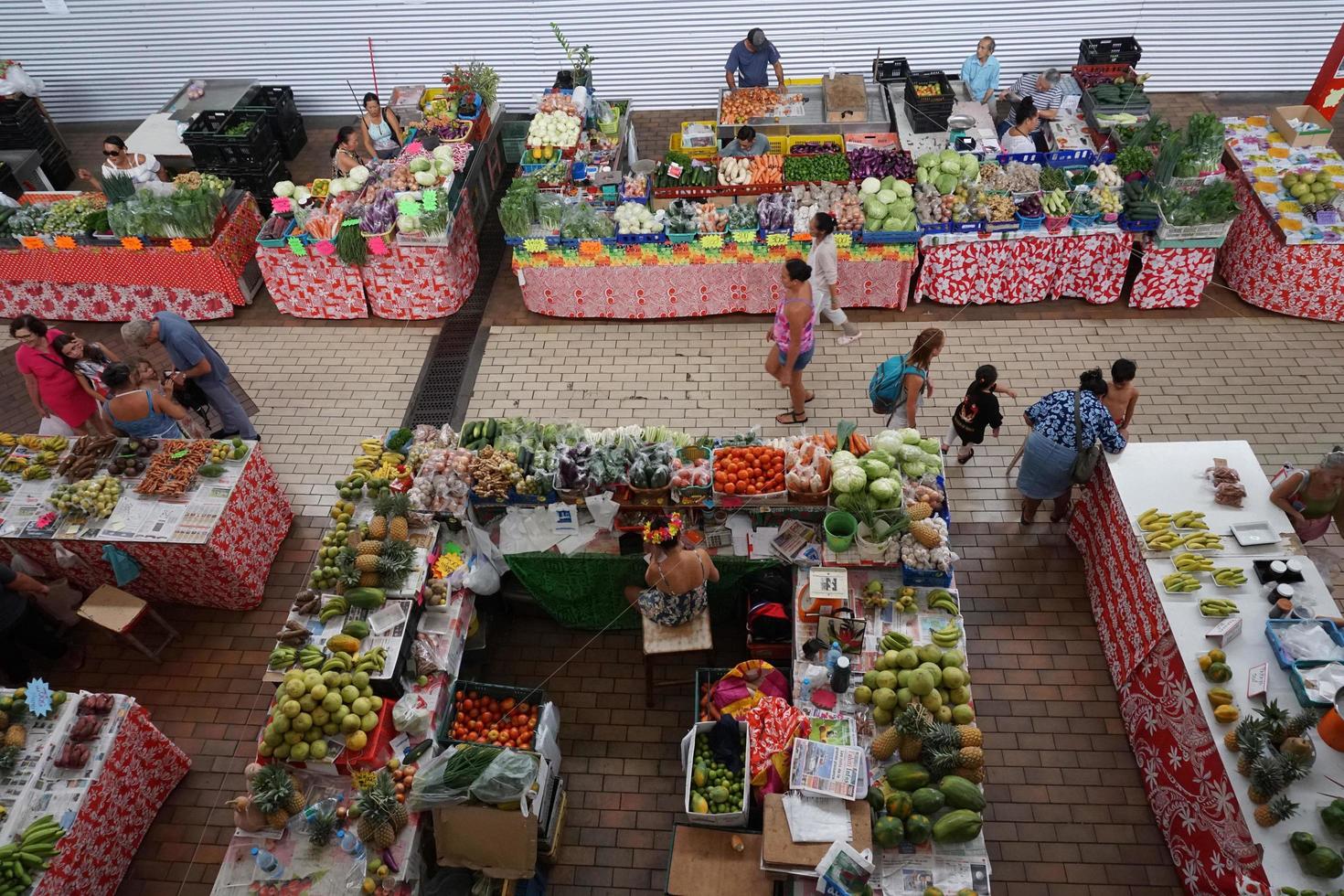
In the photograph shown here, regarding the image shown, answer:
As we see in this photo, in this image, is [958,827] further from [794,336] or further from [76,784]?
[76,784]

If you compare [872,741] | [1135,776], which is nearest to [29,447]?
[872,741]

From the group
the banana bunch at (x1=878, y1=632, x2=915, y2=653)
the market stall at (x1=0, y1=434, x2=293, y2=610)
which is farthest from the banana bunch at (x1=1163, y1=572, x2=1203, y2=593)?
the market stall at (x1=0, y1=434, x2=293, y2=610)

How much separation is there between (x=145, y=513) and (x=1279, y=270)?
12.1m

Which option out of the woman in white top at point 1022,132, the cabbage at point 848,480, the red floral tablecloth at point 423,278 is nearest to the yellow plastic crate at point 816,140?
the woman in white top at point 1022,132

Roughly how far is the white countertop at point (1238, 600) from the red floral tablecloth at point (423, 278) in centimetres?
770

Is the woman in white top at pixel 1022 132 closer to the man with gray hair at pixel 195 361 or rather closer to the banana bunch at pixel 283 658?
the man with gray hair at pixel 195 361

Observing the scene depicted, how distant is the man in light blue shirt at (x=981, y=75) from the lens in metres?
12.5

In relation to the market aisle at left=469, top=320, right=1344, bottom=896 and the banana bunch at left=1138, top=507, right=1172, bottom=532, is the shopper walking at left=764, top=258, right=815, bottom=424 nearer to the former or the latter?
the market aisle at left=469, top=320, right=1344, bottom=896

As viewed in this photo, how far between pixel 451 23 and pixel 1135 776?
13.7 metres

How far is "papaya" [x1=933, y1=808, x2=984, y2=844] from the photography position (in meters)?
5.68

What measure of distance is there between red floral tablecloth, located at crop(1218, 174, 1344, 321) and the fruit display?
8.54 meters

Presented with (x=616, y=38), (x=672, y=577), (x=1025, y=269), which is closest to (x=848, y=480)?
(x=672, y=577)

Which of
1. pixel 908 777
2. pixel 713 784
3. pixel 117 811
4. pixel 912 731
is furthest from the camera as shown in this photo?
pixel 117 811

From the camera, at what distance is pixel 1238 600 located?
658 centimetres
